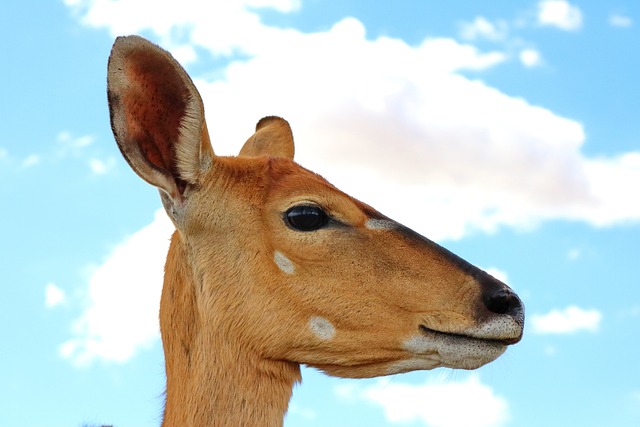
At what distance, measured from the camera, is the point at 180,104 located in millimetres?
7129

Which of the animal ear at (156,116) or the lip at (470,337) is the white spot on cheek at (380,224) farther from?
the animal ear at (156,116)

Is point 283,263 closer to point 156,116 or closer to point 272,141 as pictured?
point 156,116

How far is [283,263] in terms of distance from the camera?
6969 mm

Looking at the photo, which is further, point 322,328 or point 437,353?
point 322,328

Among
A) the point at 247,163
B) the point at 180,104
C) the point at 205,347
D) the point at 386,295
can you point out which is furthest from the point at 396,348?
the point at 180,104

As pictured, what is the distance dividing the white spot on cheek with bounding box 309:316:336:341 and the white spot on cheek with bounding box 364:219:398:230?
77 centimetres

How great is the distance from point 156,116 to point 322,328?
6.29 ft

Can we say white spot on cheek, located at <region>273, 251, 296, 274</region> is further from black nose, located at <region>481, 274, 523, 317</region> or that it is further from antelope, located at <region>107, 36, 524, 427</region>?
black nose, located at <region>481, 274, 523, 317</region>

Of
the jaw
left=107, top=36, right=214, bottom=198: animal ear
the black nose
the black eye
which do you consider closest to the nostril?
the black nose

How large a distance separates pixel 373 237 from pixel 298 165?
36.0 inches

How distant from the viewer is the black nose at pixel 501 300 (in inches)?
263

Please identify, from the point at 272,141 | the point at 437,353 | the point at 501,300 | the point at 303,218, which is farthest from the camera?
the point at 272,141

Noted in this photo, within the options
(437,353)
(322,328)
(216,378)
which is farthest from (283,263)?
(437,353)

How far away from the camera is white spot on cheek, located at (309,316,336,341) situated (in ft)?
22.7
